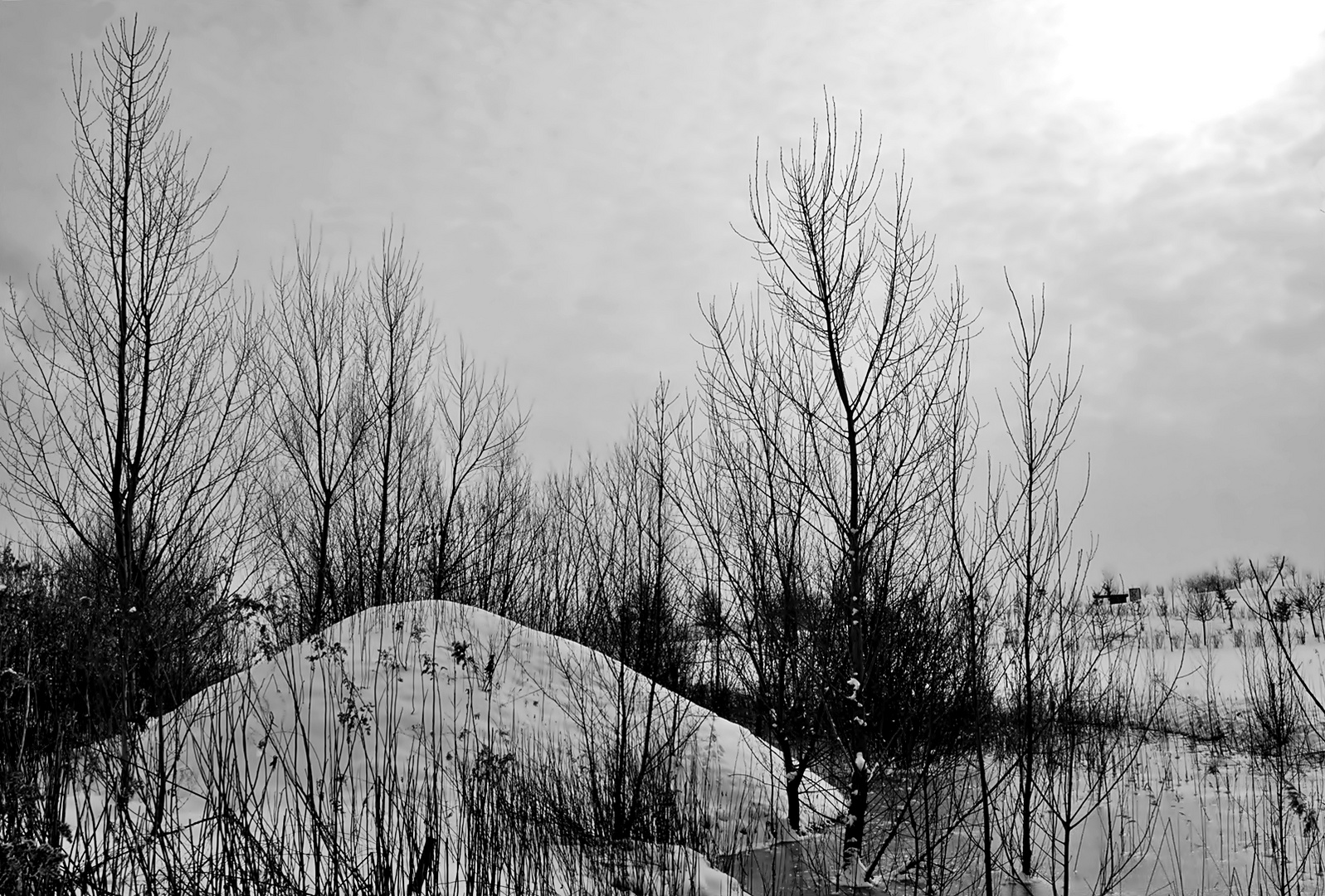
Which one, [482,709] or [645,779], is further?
[482,709]

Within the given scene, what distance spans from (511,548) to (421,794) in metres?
13.1

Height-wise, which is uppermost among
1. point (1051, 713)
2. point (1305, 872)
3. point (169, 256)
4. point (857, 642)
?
point (169, 256)

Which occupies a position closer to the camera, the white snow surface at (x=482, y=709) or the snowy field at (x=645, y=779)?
the snowy field at (x=645, y=779)

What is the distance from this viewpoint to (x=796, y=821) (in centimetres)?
878

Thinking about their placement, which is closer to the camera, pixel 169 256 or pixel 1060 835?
pixel 169 256

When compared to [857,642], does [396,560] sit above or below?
above

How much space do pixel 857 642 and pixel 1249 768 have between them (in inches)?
382

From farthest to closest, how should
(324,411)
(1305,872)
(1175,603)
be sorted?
1. (1175,603)
2. (324,411)
3. (1305,872)

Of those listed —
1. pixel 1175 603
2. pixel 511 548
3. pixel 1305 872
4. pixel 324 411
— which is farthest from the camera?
pixel 1175 603

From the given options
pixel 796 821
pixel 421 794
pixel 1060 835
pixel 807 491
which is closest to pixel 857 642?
pixel 807 491

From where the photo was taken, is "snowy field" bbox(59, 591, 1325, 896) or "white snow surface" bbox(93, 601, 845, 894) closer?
"snowy field" bbox(59, 591, 1325, 896)

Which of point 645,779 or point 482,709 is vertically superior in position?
point 482,709

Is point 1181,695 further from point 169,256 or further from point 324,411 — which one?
point 169,256

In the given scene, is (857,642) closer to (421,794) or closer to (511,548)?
(421,794)
